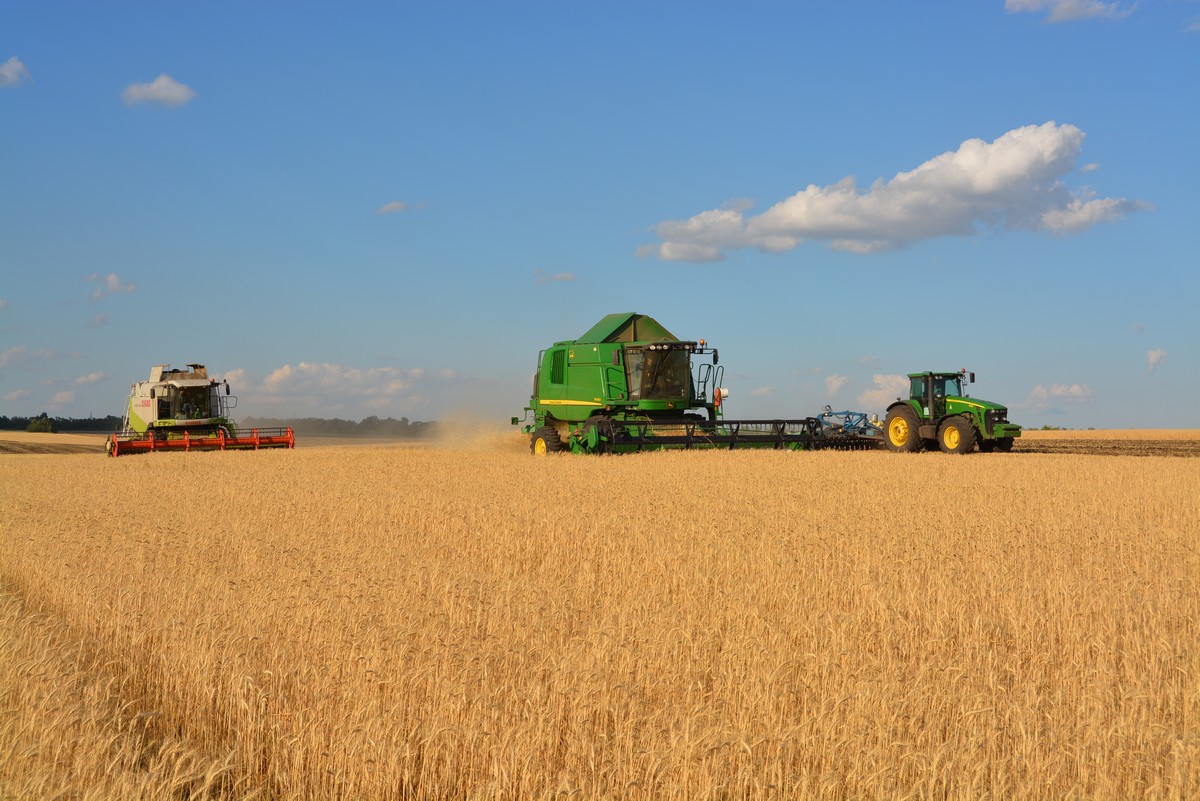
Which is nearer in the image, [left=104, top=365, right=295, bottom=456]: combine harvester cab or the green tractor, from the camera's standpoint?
the green tractor

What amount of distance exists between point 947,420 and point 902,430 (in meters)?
1.21

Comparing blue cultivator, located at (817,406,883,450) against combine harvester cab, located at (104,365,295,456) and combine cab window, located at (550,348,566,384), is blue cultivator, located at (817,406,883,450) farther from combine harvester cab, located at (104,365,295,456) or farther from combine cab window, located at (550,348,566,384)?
combine harvester cab, located at (104,365,295,456)

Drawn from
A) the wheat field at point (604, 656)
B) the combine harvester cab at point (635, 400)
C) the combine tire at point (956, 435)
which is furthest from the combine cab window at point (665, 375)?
the wheat field at point (604, 656)

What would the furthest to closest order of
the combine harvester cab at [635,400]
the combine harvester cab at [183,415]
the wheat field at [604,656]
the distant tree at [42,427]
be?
the distant tree at [42,427]
the combine harvester cab at [183,415]
the combine harvester cab at [635,400]
the wheat field at [604,656]

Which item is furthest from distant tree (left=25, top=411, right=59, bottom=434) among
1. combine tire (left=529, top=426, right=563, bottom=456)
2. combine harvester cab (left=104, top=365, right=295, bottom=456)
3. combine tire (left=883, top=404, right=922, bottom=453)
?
combine tire (left=883, top=404, right=922, bottom=453)

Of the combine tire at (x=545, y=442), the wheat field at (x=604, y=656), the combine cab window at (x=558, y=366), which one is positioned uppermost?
the combine cab window at (x=558, y=366)

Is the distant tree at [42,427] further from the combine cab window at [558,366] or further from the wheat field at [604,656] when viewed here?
the wheat field at [604,656]

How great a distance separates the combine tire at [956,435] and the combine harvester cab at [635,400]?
3274mm

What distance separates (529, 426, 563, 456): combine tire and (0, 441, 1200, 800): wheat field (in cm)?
1349

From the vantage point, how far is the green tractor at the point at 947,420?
85.5ft

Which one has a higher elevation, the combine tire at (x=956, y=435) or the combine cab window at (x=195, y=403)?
the combine cab window at (x=195, y=403)

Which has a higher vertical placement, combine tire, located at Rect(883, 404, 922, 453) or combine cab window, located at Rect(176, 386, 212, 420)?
combine cab window, located at Rect(176, 386, 212, 420)

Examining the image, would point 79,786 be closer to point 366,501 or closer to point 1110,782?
point 1110,782

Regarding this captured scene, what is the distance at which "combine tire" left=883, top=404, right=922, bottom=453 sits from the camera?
87.8 feet
